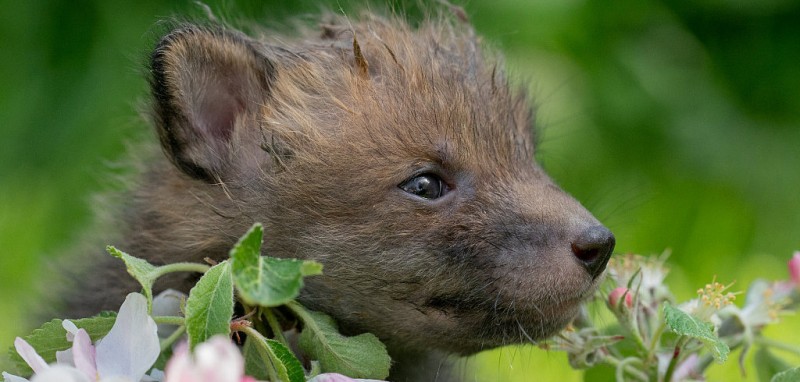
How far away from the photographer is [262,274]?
1674 millimetres

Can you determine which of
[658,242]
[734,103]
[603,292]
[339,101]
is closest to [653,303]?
[603,292]

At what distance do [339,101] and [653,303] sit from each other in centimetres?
85

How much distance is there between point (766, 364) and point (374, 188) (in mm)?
1062

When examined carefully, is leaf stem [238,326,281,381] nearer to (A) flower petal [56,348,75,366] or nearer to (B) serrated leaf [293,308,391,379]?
(B) serrated leaf [293,308,391,379]

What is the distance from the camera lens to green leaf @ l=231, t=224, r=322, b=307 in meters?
1.63

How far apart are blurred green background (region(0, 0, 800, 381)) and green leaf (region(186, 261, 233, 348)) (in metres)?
3.25

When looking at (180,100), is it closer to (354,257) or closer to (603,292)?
(354,257)

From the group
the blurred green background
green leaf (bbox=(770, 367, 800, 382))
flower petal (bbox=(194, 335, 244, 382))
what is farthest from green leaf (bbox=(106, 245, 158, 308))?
the blurred green background

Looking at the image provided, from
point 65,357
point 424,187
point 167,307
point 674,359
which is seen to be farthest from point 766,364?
point 65,357

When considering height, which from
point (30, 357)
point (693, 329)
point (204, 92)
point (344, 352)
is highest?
point (204, 92)

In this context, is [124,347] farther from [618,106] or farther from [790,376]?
[618,106]

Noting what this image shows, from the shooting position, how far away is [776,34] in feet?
18.4

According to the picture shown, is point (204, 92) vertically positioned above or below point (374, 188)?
above

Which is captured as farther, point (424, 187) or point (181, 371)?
point (424, 187)
